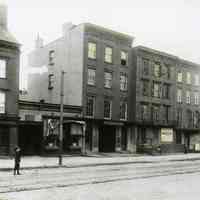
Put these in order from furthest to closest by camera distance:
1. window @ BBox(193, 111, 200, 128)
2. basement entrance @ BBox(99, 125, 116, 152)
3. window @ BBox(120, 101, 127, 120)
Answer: window @ BBox(193, 111, 200, 128), window @ BBox(120, 101, 127, 120), basement entrance @ BBox(99, 125, 116, 152)

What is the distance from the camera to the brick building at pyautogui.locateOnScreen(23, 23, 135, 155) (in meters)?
37.8

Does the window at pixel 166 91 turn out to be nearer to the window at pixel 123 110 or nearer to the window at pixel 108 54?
the window at pixel 123 110

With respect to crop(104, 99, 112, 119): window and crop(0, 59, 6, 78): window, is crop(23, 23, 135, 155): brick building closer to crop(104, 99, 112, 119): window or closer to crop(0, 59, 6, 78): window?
crop(104, 99, 112, 119): window

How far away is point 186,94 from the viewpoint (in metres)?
49.8

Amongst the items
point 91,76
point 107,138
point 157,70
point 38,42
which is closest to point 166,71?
point 157,70

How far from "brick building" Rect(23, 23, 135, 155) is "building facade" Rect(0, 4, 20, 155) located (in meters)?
5.97

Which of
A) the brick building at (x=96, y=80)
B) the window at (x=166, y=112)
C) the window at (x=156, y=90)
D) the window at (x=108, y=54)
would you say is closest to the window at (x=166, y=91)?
the window at (x=156, y=90)

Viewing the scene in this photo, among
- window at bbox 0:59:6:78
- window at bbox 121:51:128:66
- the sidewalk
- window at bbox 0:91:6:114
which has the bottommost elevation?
the sidewalk

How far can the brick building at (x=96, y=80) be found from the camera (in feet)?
124

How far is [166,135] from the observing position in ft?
151

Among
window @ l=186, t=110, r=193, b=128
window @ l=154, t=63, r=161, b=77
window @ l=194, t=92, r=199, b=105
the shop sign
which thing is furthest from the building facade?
window @ l=194, t=92, r=199, b=105

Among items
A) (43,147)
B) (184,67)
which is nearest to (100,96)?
(43,147)

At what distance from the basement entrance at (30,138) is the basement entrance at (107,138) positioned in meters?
8.41

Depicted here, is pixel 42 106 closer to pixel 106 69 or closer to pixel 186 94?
pixel 106 69
